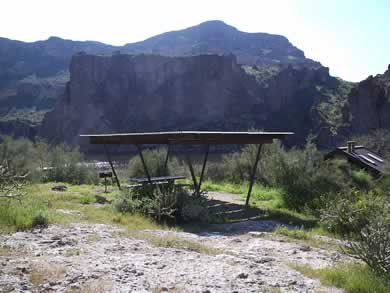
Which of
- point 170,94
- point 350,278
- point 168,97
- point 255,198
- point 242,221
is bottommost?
point 255,198

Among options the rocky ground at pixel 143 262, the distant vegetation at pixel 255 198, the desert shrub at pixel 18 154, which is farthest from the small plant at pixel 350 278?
the desert shrub at pixel 18 154

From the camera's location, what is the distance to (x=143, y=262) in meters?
5.74

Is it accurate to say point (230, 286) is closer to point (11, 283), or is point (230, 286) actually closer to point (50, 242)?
point (11, 283)

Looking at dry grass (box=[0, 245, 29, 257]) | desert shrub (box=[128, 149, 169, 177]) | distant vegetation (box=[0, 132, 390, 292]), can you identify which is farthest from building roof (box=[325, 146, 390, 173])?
dry grass (box=[0, 245, 29, 257])

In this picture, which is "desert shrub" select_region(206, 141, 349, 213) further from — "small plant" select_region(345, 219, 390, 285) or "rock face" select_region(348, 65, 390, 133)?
"rock face" select_region(348, 65, 390, 133)

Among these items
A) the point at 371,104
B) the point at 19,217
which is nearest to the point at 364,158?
the point at 19,217

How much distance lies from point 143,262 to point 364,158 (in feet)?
56.8

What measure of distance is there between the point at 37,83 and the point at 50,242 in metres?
113

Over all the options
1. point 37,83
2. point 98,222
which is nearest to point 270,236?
point 98,222

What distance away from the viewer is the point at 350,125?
6356 centimetres

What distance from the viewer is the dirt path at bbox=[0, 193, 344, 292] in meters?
4.87

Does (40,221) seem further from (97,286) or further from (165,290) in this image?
(165,290)

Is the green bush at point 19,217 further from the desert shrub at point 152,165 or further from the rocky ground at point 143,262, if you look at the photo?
the desert shrub at point 152,165

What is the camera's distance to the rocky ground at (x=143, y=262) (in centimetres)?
487
